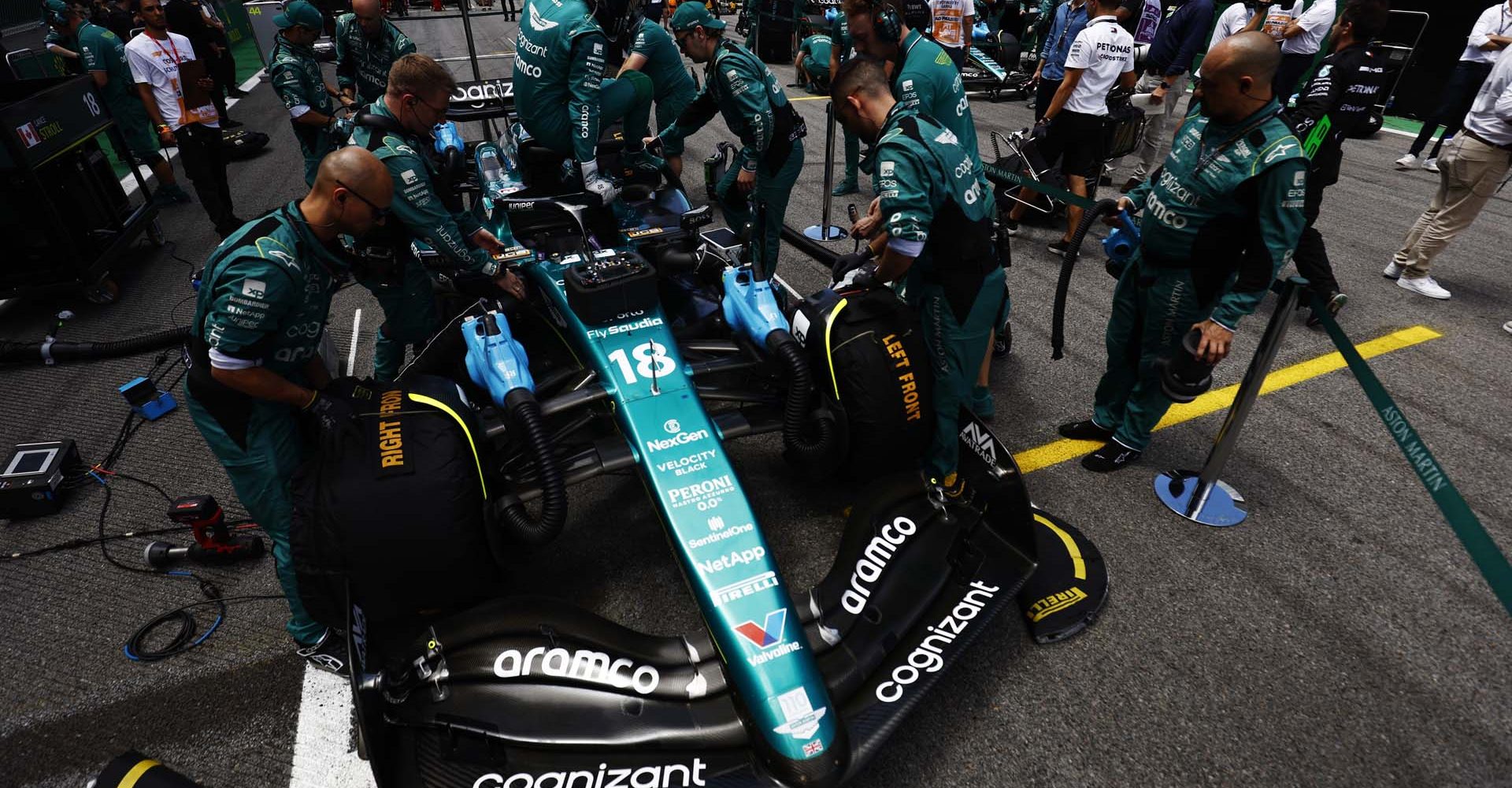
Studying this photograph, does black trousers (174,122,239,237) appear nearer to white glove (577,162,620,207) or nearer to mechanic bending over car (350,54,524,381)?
mechanic bending over car (350,54,524,381)

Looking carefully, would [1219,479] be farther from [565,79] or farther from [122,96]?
[122,96]

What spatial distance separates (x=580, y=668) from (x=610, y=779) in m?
0.37

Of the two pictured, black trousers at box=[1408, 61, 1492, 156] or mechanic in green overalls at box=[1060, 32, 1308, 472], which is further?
black trousers at box=[1408, 61, 1492, 156]

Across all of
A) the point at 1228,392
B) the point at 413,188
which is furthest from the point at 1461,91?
the point at 413,188

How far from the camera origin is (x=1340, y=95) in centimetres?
490

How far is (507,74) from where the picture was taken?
13.4 meters

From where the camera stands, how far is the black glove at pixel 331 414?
2381mm

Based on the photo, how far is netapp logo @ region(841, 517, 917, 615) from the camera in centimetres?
244

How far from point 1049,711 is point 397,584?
2.25 m

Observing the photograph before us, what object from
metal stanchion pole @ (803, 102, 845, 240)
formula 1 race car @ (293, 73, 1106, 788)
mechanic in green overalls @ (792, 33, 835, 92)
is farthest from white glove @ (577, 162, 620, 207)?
mechanic in green overalls @ (792, 33, 835, 92)

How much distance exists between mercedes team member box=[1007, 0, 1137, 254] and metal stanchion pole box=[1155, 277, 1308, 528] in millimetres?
2527

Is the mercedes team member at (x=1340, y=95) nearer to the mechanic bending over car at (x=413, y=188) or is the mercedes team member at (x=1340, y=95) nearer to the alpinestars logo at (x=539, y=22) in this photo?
the alpinestars logo at (x=539, y=22)

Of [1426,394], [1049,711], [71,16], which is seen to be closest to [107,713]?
[1049,711]

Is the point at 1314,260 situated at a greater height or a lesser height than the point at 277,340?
lesser
